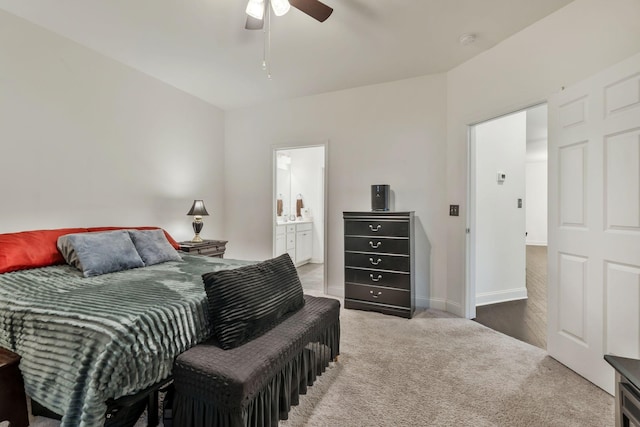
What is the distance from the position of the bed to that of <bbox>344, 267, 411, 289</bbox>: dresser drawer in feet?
6.26

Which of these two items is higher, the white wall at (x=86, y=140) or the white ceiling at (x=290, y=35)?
the white ceiling at (x=290, y=35)

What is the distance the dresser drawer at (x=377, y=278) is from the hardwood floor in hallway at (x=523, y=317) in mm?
825

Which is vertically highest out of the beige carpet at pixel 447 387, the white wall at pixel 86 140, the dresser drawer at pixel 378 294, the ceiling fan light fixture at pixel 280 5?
the ceiling fan light fixture at pixel 280 5

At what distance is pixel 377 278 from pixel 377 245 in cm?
36

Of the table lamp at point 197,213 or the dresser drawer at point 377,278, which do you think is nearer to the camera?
the dresser drawer at point 377,278

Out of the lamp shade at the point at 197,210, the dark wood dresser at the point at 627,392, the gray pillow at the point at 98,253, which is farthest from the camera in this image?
the lamp shade at the point at 197,210

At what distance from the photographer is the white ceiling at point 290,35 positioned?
7.09 feet

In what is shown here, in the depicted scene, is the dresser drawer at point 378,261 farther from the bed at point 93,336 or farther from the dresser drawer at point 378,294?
the bed at point 93,336

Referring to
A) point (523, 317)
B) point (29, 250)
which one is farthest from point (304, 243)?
point (29, 250)

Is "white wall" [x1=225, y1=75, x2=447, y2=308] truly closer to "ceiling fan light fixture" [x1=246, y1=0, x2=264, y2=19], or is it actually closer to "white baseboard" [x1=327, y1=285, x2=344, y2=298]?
"white baseboard" [x1=327, y1=285, x2=344, y2=298]

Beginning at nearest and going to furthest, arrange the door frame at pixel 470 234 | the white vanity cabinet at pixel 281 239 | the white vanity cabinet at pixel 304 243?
the door frame at pixel 470 234
the white vanity cabinet at pixel 281 239
the white vanity cabinet at pixel 304 243

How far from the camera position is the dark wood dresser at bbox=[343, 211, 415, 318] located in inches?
117

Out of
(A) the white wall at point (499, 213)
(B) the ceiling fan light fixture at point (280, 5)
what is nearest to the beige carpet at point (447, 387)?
(A) the white wall at point (499, 213)

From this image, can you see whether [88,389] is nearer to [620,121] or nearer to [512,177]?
[620,121]
